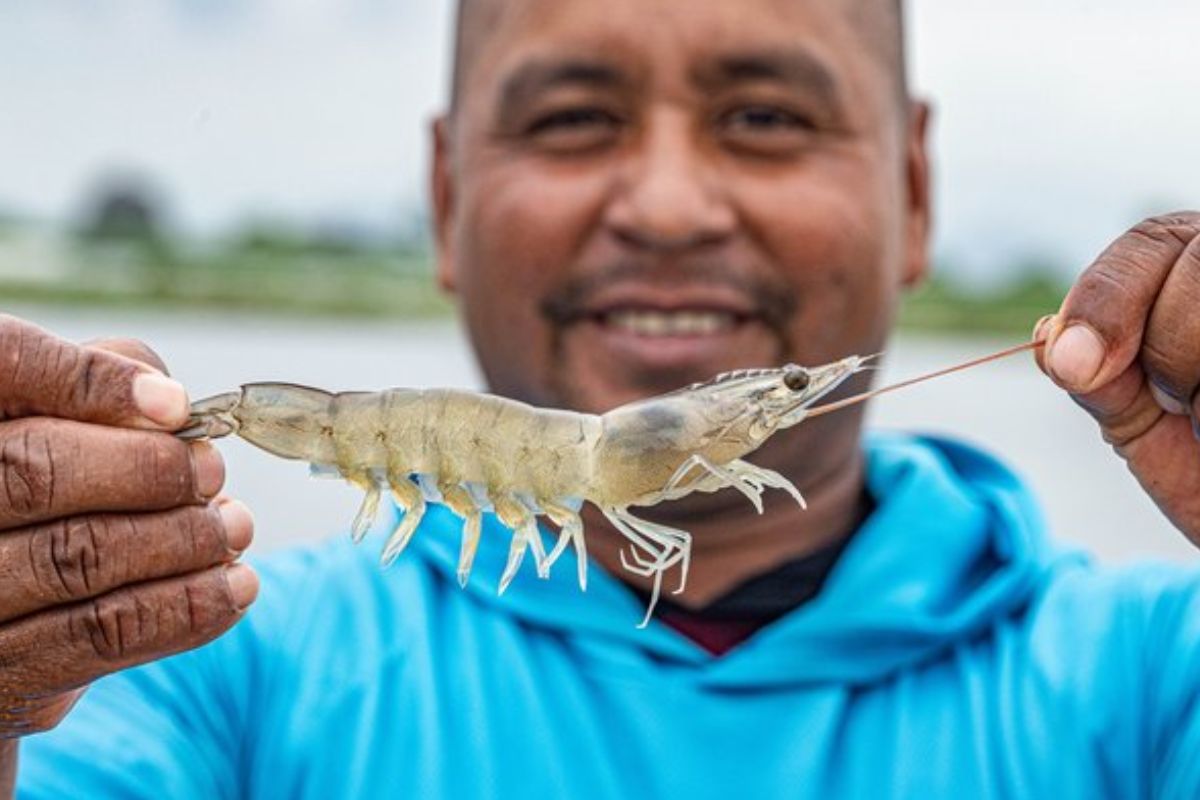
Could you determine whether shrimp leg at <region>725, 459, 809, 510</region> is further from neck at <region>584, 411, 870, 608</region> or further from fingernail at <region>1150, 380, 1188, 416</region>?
neck at <region>584, 411, 870, 608</region>

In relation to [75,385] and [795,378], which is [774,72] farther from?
[75,385]

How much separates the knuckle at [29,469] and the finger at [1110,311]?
0.90m

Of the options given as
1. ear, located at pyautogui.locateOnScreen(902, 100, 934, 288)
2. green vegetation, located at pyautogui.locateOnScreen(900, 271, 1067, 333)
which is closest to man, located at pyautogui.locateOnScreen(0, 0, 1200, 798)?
ear, located at pyautogui.locateOnScreen(902, 100, 934, 288)

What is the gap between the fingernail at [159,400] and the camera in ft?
3.97

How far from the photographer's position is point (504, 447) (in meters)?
1.33

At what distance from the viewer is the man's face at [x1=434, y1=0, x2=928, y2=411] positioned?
2008 millimetres

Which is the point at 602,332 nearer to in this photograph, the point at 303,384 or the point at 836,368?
the point at 836,368

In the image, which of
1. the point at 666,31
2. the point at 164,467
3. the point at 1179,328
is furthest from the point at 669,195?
the point at 164,467

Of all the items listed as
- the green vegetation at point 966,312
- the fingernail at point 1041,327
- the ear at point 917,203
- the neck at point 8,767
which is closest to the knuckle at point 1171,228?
the fingernail at point 1041,327

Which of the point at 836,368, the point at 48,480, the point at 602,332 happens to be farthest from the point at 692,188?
the point at 48,480

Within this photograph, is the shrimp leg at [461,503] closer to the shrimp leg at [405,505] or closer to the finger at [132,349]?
the shrimp leg at [405,505]

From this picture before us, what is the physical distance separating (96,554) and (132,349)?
0.62 feet

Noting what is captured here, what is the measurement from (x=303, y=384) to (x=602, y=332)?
0.74 m

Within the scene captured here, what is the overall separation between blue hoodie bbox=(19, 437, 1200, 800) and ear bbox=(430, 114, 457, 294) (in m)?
0.60
